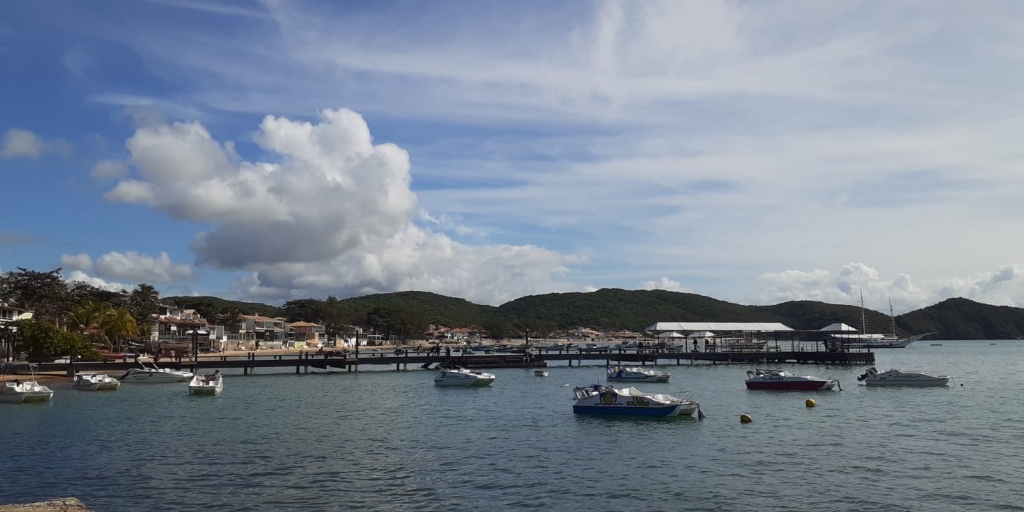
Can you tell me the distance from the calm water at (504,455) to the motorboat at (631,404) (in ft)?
2.80

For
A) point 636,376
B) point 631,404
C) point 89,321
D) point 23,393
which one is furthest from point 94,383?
point 636,376

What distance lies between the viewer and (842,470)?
26266 mm

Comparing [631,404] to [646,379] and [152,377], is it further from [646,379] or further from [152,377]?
[152,377]

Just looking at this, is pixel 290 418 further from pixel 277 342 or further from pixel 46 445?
pixel 277 342

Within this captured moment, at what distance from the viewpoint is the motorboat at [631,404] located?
133ft

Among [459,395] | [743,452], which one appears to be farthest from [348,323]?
[743,452]

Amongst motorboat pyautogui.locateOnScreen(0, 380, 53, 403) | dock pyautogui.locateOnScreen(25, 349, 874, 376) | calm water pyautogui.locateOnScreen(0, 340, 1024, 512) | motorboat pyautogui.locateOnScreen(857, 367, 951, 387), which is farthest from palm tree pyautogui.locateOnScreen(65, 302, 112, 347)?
motorboat pyautogui.locateOnScreen(857, 367, 951, 387)

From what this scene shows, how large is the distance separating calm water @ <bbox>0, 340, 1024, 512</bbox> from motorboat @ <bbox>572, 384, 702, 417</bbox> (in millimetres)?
853

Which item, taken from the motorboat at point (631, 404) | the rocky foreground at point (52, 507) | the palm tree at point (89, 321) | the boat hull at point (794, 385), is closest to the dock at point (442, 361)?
the palm tree at point (89, 321)

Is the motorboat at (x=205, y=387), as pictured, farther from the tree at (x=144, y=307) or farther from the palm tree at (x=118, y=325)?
the tree at (x=144, y=307)

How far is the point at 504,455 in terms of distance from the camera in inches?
1163

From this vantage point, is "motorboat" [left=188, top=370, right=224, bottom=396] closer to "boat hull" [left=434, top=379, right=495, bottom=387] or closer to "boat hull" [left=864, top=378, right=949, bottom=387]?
"boat hull" [left=434, top=379, right=495, bottom=387]

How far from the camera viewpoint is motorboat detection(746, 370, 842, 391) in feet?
186

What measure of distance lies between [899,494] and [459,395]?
39311 millimetres
